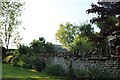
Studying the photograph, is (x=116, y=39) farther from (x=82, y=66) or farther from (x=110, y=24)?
(x=82, y=66)

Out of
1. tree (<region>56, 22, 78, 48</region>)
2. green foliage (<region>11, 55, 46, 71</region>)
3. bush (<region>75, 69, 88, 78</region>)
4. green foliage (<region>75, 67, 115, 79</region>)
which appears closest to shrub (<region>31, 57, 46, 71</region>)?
green foliage (<region>11, 55, 46, 71</region>)

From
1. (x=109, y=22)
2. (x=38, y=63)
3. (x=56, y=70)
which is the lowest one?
(x=56, y=70)

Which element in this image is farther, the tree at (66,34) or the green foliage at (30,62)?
the tree at (66,34)

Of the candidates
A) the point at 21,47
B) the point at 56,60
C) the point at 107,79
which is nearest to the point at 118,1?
the point at 107,79

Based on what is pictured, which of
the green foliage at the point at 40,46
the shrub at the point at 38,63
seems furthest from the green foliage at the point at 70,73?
the green foliage at the point at 40,46

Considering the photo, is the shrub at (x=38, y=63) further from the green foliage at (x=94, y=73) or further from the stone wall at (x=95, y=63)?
the green foliage at (x=94, y=73)

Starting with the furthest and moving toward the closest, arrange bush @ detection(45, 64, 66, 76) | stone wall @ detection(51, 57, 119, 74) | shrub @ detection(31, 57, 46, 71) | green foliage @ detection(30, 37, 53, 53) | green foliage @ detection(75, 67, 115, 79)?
green foliage @ detection(30, 37, 53, 53) → shrub @ detection(31, 57, 46, 71) → bush @ detection(45, 64, 66, 76) → stone wall @ detection(51, 57, 119, 74) → green foliage @ detection(75, 67, 115, 79)

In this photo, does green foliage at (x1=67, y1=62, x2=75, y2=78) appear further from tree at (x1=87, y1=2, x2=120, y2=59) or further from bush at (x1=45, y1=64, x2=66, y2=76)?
tree at (x1=87, y1=2, x2=120, y2=59)

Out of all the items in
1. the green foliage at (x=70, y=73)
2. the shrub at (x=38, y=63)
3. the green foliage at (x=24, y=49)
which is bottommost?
the green foliage at (x=70, y=73)

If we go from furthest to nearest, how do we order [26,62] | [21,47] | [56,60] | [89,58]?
[21,47] < [26,62] < [56,60] < [89,58]

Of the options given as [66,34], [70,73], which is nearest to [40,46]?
[70,73]

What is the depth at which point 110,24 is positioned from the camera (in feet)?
38.3

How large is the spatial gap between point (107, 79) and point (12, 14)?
28.9m

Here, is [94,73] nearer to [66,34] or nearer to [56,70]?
[56,70]
